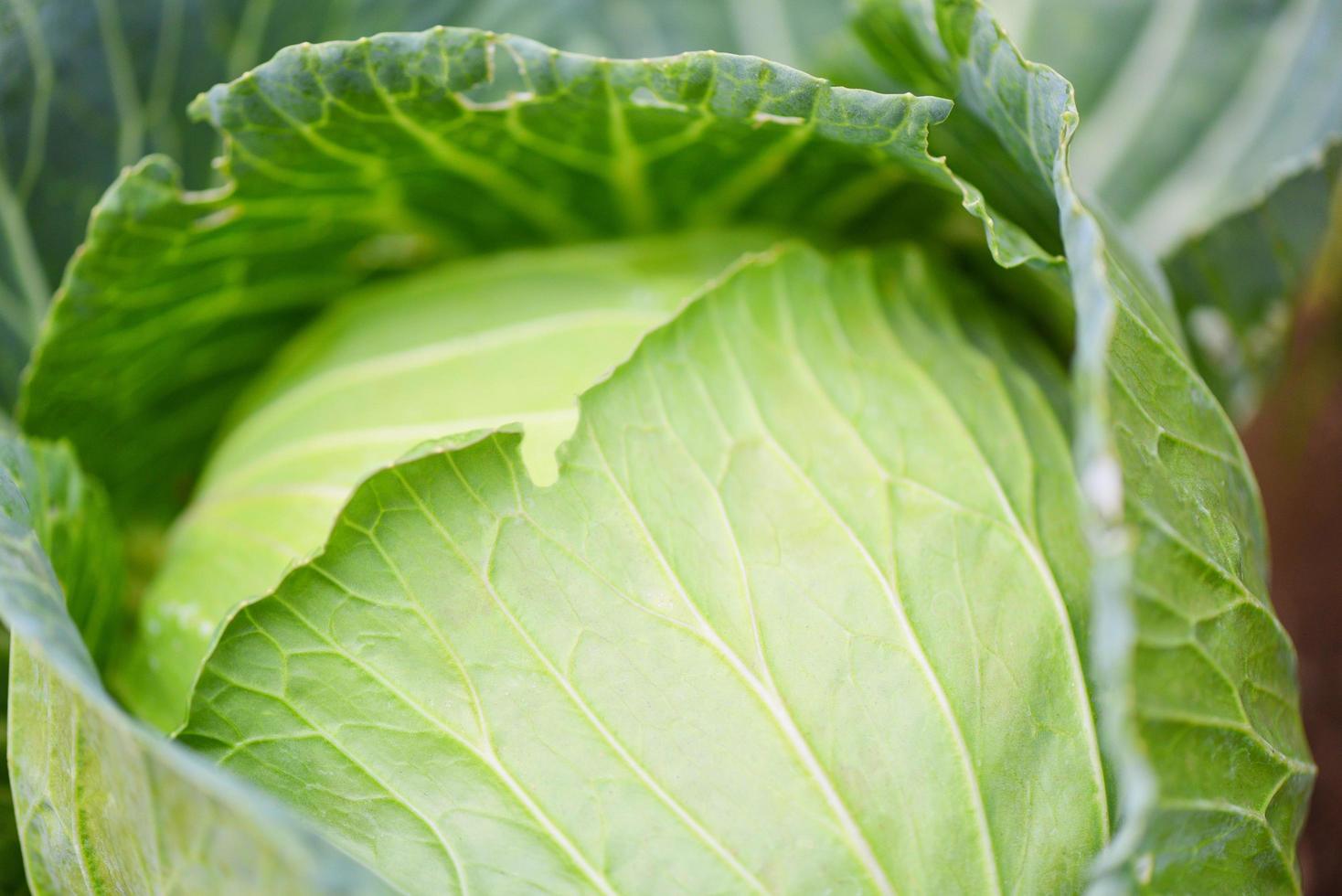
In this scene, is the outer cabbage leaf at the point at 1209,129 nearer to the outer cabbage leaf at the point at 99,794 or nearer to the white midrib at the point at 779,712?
the white midrib at the point at 779,712

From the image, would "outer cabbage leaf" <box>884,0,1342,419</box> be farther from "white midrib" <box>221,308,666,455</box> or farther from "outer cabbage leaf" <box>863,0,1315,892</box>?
"white midrib" <box>221,308,666,455</box>

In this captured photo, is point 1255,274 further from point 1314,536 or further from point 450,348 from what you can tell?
point 450,348

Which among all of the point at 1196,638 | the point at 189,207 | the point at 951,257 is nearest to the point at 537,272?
the point at 189,207

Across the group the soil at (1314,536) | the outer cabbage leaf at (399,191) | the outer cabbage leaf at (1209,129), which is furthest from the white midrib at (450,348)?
the soil at (1314,536)

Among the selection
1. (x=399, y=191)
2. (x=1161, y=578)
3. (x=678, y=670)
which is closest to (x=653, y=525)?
(x=678, y=670)

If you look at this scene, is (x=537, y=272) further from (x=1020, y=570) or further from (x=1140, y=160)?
(x=1140, y=160)

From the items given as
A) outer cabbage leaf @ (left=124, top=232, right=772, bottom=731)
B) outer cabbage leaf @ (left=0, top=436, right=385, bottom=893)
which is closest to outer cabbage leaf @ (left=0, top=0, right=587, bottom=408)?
outer cabbage leaf @ (left=124, top=232, right=772, bottom=731)
